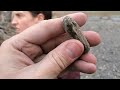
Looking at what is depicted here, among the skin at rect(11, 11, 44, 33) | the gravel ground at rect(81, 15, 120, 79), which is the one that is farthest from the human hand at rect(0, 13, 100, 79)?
the skin at rect(11, 11, 44, 33)

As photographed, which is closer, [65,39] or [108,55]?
[65,39]

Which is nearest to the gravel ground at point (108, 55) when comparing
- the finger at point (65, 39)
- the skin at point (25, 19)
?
the skin at point (25, 19)

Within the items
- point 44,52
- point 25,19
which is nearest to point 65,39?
point 44,52

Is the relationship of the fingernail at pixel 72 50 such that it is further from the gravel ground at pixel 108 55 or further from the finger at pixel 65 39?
the gravel ground at pixel 108 55

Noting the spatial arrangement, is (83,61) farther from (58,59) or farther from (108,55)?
(108,55)

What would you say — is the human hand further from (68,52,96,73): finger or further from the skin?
the skin

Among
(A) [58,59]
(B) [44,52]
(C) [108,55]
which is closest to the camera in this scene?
(A) [58,59]

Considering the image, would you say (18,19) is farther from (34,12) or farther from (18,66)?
(18,66)

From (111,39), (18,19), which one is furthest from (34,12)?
(111,39)
